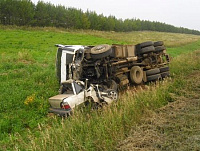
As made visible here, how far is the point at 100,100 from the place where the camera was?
6035mm

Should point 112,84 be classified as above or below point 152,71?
below

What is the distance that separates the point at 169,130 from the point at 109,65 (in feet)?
12.5

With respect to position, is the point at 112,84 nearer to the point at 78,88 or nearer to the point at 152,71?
the point at 78,88

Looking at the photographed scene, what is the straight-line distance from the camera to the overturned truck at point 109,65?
698 cm

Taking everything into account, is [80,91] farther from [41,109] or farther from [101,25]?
[101,25]

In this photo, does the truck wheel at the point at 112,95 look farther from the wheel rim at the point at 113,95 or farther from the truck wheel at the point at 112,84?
the truck wheel at the point at 112,84

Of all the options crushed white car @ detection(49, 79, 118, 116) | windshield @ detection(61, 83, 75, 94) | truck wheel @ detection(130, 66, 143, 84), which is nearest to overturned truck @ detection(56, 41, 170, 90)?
truck wheel @ detection(130, 66, 143, 84)

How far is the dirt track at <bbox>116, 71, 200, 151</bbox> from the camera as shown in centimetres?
325

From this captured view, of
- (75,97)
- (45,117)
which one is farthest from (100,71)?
(45,117)

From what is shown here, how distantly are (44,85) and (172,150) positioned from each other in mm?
6420

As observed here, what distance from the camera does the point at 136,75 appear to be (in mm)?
8234

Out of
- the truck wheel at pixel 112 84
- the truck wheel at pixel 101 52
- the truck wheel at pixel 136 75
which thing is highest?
the truck wheel at pixel 101 52

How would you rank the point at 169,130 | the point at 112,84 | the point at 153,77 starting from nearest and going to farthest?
the point at 169,130 → the point at 112,84 → the point at 153,77

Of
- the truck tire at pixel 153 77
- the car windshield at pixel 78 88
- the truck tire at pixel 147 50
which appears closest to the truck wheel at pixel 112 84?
the car windshield at pixel 78 88
